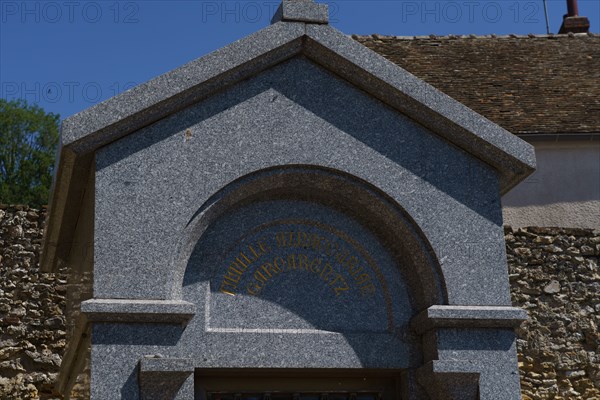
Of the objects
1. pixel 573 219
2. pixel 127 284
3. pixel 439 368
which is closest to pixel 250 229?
pixel 127 284

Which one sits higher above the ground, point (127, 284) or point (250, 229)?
point (250, 229)

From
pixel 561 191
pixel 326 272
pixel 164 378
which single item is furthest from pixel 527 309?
pixel 164 378

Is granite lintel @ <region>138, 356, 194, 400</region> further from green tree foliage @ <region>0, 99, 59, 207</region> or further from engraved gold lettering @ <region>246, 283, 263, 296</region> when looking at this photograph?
green tree foliage @ <region>0, 99, 59, 207</region>

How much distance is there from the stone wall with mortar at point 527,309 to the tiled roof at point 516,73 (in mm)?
3285

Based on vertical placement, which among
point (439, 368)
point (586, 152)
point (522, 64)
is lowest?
point (439, 368)

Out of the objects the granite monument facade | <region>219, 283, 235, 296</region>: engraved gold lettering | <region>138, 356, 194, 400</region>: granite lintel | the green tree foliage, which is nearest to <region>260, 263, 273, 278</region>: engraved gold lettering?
the granite monument facade

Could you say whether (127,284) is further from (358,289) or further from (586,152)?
(586,152)

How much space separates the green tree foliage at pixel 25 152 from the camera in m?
29.4

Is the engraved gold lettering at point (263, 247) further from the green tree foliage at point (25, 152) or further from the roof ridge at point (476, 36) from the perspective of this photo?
the green tree foliage at point (25, 152)

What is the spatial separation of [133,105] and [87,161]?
51 centimetres

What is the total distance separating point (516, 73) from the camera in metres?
19.1

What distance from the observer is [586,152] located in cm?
1848

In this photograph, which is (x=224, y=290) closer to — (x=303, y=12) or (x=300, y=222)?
(x=300, y=222)

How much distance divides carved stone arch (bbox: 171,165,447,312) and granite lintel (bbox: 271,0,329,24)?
1.02 meters
